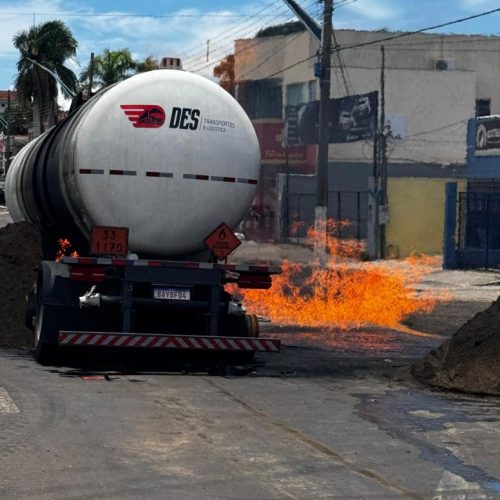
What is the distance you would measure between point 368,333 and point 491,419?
804 centimetres

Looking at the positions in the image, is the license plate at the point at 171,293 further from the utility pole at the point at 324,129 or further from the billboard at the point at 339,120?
the billboard at the point at 339,120

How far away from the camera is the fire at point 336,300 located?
20312 mm

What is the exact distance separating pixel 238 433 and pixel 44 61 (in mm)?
70301

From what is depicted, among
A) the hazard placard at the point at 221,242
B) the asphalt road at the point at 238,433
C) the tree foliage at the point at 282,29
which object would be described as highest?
the tree foliage at the point at 282,29

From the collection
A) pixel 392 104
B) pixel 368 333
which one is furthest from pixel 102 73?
pixel 368 333

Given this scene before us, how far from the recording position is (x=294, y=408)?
1030cm

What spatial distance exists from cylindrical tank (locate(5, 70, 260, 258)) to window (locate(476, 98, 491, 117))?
161 feet

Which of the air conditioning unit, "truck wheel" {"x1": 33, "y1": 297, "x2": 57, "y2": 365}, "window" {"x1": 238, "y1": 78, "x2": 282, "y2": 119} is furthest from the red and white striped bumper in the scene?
the air conditioning unit

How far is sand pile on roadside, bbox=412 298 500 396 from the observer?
457 inches

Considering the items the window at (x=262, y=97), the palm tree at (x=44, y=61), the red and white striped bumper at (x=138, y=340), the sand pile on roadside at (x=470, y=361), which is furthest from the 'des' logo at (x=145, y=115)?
the palm tree at (x=44, y=61)

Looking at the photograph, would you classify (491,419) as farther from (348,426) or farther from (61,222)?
(61,222)

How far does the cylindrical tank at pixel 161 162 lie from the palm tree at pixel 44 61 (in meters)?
62.5

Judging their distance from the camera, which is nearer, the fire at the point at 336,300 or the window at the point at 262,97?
the fire at the point at 336,300

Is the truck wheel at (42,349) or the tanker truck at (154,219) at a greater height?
the tanker truck at (154,219)
